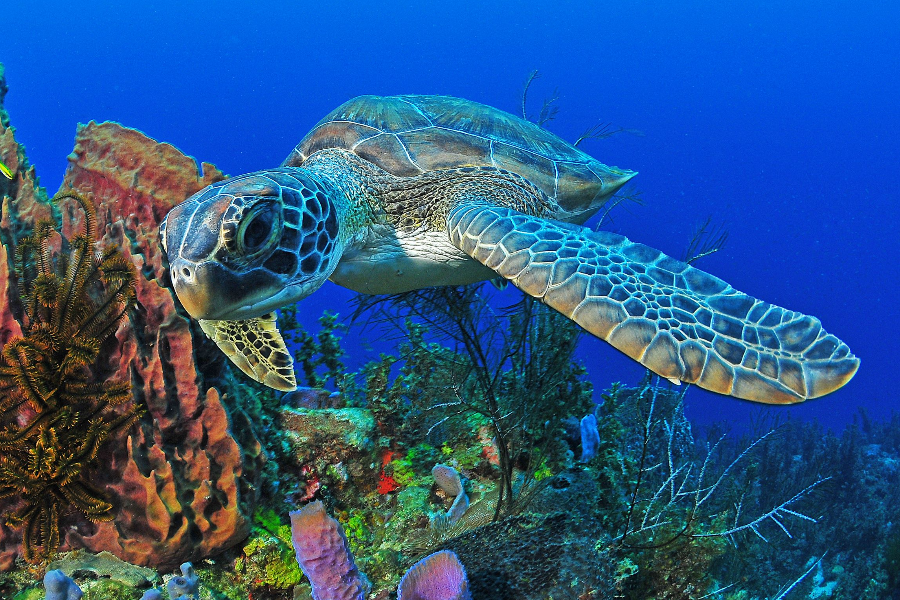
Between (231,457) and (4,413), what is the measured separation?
0.93 m

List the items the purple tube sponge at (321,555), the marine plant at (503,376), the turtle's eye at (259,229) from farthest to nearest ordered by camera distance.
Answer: the marine plant at (503,376)
the turtle's eye at (259,229)
the purple tube sponge at (321,555)

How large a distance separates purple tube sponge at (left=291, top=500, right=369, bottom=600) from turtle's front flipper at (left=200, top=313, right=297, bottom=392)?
1.24 m

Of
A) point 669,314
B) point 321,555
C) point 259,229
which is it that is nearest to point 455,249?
point 259,229

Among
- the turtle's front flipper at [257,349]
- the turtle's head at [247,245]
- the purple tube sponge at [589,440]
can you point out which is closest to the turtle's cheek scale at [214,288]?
the turtle's head at [247,245]

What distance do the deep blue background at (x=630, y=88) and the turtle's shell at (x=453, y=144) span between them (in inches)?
1777

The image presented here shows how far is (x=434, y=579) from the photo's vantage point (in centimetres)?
165

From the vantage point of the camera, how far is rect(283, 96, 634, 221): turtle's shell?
329 centimetres

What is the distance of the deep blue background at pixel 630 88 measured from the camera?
53.3 metres

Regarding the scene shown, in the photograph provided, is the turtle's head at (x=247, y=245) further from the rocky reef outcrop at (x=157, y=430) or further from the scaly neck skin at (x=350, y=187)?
the rocky reef outcrop at (x=157, y=430)

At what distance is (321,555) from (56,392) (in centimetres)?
143

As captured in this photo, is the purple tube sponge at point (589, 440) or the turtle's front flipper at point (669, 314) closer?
the turtle's front flipper at point (669, 314)

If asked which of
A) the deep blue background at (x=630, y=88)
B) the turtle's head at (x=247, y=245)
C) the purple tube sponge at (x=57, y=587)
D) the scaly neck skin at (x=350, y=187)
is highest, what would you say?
the deep blue background at (x=630, y=88)

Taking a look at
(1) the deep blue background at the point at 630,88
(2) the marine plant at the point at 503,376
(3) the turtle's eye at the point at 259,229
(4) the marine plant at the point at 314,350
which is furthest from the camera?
(1) the deep blue background at the point at 630,88

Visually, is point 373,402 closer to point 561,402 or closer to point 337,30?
point 561,402
